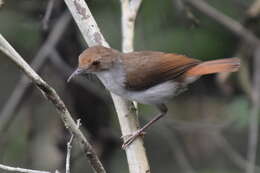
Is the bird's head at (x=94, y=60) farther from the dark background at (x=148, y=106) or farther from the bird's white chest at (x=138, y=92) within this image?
the dark background at (x=148, y=106)

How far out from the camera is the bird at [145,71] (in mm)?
4180

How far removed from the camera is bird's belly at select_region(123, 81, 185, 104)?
4320 mm

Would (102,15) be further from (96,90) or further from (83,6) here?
(83,6)

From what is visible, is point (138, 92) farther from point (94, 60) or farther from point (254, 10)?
point (254, 10)

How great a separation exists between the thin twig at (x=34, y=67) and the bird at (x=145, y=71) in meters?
1.22

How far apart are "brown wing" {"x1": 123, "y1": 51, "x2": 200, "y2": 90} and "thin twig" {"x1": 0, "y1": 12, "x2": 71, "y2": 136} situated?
4.13ft

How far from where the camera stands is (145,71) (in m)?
4.49

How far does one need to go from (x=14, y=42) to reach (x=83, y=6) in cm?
227

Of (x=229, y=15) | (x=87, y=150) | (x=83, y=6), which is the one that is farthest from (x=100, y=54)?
(x=229, y=15)

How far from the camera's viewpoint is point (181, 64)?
4652 millimetres

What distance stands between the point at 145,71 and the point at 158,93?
0.63ft

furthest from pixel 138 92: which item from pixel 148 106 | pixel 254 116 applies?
pixel 148 106

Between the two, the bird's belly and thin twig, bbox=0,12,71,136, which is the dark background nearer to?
thin twig, bbox=0,12,71,136

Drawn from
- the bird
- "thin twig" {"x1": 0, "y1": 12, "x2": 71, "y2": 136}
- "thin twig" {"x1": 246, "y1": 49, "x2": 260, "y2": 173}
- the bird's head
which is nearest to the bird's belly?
the bird
